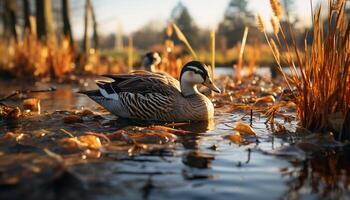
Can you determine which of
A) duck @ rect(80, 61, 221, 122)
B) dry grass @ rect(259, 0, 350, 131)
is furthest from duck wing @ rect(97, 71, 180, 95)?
dry grass @ rect(259, 0, 350, 131)

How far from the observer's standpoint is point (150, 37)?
8450 cm

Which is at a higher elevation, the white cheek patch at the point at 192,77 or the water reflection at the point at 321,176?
the white cheek patch at the point at 192,77

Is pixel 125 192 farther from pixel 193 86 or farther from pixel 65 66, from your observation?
pixel 65 66

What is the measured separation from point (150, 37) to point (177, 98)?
79.4 metres

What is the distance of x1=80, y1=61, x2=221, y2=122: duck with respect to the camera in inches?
240

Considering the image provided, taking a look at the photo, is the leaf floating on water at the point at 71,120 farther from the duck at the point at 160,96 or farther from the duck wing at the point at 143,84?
the duck wing at the point at 143,84

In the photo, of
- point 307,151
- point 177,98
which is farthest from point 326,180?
point 177,98

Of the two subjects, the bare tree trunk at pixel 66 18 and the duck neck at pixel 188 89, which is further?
the bare tree trunk at pixel 66 18

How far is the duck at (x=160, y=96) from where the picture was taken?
6090mm

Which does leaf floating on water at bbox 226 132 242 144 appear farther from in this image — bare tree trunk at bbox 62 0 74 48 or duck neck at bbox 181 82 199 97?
bare tree trunk at bbox 62 0 74 48

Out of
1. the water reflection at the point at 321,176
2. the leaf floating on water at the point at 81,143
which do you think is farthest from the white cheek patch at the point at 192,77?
the water reflection at the point at 321,176

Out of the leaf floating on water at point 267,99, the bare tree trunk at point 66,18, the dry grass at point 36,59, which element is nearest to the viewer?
the leaf floating on water at point 267,99

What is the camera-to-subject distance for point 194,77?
6.49m

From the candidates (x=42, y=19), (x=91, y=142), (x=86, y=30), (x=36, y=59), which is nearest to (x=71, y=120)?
(x=91, y=142)
